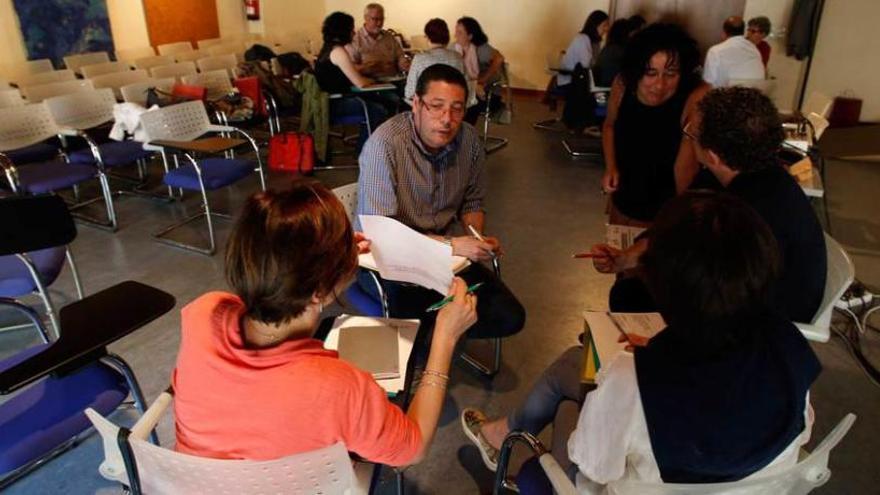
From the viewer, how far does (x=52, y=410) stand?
5.02 ft

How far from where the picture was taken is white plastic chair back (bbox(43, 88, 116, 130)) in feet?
13.1

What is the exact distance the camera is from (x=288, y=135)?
15.5 ft

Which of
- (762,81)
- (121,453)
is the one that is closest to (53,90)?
(121,453)

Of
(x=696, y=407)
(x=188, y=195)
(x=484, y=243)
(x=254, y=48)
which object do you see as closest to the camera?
(x=696, y=407)

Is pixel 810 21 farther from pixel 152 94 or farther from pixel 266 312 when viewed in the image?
pixel 266 312

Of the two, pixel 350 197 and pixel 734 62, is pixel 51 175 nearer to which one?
pixel 350 197

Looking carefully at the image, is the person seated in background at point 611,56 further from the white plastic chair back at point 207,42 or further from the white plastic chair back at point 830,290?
the white plastic chair back at point 207,42

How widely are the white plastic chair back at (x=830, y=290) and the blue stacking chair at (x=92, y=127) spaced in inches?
151

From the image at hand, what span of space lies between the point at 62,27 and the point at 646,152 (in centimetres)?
658

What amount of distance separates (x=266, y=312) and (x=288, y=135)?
396 centimetres

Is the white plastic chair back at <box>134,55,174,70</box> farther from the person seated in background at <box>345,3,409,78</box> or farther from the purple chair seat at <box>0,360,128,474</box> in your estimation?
the purple chair seat at <box>0,360,128,474</box>

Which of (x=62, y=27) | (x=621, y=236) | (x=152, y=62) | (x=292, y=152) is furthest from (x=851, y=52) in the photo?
(x=62, y=27)

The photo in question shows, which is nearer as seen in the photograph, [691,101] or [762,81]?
[691,101]

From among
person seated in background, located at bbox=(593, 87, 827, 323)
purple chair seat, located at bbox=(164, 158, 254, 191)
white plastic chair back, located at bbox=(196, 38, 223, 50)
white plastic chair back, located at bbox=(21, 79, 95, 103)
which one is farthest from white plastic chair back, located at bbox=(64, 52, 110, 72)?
person seated in background, located at bbox=(593, 87, 827, 323)
